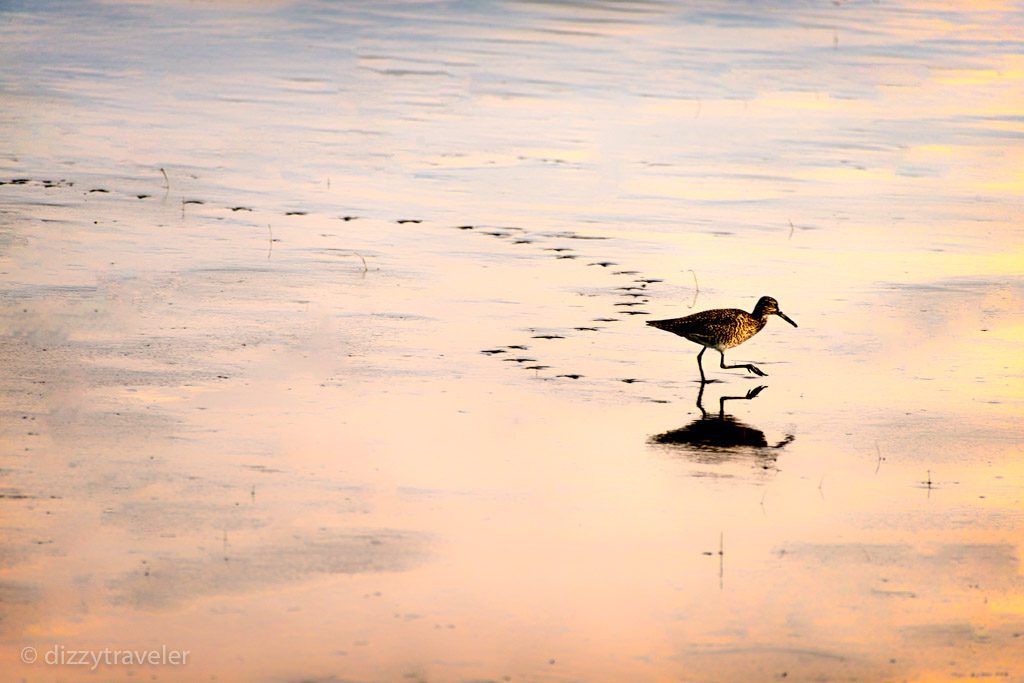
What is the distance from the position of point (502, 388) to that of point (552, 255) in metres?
4.38

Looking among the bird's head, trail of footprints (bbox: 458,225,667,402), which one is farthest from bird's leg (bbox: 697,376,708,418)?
the bird's head

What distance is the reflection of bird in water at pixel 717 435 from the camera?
1126cm

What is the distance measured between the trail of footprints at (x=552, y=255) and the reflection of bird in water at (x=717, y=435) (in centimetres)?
55

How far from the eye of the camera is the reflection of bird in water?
36.9ft

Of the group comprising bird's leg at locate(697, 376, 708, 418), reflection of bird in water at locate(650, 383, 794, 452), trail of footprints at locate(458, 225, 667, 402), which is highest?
trail of footprints at locate(458, 225, 667, 402)

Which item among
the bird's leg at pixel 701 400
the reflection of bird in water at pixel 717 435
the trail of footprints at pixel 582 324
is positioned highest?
the trail of footprints at pixel 582 324

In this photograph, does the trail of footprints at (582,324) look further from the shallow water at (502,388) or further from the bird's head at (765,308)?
the bird's head at (765,308)

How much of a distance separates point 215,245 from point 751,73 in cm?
1507

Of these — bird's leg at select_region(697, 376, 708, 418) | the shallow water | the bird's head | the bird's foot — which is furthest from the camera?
the bird's head

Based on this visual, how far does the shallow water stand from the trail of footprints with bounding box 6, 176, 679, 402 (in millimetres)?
Answer: 49

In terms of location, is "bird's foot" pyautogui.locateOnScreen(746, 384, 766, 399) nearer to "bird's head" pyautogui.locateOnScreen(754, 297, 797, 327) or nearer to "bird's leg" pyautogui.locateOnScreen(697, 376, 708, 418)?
"bird's leg" pyautogui.locateOnScreen(697, 376, 708, 418)

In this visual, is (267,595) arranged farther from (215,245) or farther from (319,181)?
(319,181)

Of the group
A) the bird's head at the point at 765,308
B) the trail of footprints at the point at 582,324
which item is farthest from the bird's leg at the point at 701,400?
the bird's head at the point at 765,308

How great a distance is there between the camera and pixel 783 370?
1317cm
